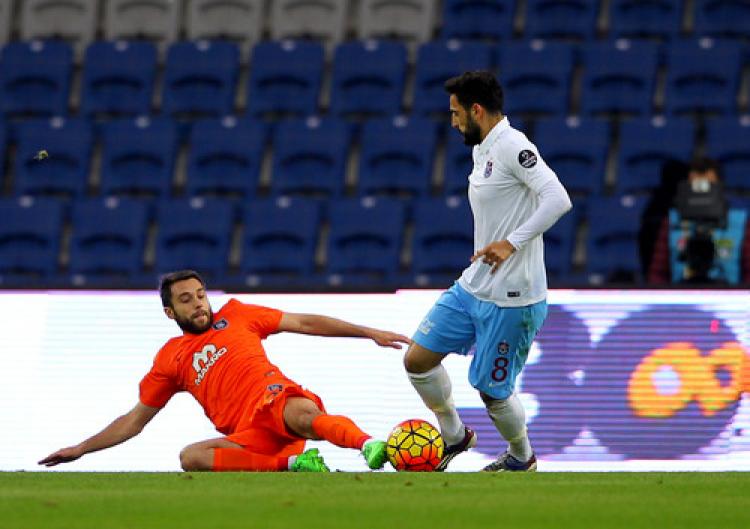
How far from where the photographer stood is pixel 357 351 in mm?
9828

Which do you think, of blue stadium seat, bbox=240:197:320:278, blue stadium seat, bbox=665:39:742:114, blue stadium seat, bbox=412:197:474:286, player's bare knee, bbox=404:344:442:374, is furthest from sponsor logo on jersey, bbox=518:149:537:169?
blue stadium seat, bbox=665:39:742:114

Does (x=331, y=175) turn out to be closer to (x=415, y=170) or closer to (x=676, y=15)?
(x=415, y=170)

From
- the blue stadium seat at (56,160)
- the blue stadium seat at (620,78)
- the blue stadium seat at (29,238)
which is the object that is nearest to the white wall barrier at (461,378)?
the blue stadium seat at (29,238)

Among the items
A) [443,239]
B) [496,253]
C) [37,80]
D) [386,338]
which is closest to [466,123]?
[496,253]

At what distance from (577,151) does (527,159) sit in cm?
662

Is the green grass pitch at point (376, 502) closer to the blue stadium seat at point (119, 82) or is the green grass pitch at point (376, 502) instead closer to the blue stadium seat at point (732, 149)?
the blue stadium seat at point (732, 149)

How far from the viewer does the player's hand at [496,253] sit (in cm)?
723

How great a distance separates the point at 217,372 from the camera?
843 cm

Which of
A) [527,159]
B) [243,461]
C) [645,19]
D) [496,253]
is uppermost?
[645,19]

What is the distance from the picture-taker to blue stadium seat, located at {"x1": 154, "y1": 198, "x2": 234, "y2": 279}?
1382 centimetres

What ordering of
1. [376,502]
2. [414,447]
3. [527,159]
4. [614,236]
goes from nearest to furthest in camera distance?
[376,502], [527,159], [414,447], [614,236]

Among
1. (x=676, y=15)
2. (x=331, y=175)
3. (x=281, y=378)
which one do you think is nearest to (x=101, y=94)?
(x=331, y=175)

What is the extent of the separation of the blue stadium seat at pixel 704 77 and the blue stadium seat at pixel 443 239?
261cm

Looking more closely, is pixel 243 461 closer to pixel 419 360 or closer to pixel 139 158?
pixel 419 360
